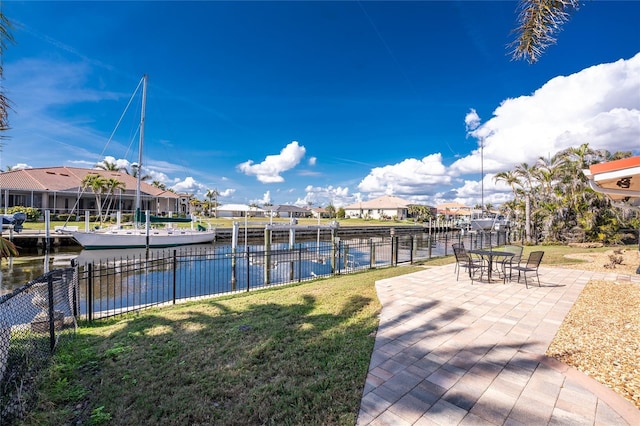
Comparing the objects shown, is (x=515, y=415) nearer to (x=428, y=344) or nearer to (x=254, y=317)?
(x=428, y=344)

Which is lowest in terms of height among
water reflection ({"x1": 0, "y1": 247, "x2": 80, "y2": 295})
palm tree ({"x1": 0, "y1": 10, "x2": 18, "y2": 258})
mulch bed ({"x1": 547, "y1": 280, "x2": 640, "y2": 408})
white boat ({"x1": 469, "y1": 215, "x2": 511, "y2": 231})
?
water reflection ({"x1": 0, "y1": 247, "x2": 80, "y2": 295})

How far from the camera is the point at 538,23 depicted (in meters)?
4.64

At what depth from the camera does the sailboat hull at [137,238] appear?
2002cm

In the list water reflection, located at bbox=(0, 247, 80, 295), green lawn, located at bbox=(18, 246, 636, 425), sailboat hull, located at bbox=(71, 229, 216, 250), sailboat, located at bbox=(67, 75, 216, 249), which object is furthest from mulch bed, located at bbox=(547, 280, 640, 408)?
sailboat hull, located at bbox=(71, 229, 216, 250)

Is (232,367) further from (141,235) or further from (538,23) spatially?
(141,235)

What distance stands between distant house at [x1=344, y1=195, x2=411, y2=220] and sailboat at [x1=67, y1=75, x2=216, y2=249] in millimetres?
58528

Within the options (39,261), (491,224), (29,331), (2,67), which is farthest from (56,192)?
(491,224)

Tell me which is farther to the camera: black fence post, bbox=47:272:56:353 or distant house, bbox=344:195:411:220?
distant house, bbox=344:195:411:220

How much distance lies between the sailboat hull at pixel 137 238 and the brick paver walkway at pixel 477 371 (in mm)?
19741

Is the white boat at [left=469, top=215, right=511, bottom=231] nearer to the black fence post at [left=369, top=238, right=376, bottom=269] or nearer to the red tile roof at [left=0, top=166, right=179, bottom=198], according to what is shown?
the black fence post at [left=369, top=238, right=376, bottom=269]

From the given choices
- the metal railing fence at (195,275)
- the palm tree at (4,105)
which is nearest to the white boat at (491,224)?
the metal railing fence at (195,275)

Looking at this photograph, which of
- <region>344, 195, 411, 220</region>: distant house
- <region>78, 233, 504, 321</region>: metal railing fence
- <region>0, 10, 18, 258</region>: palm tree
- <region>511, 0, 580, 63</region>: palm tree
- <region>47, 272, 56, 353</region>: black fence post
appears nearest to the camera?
<region>0, 10, 18, 258</region>: palm tree

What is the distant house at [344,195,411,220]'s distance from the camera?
78.9 m

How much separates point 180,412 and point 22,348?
2.34 metres
